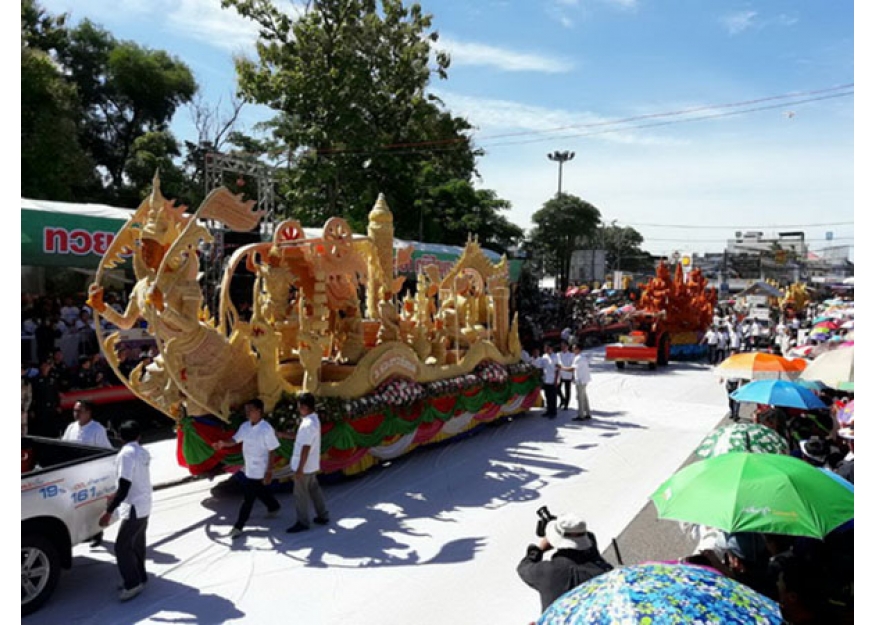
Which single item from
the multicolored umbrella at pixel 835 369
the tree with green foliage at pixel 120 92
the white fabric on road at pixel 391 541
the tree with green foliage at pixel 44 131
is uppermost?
the tree with green foliage at pixel 120 92

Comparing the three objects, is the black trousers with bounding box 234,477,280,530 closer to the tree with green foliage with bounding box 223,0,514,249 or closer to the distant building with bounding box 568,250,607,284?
the tree with green foliage with bounding box 223,0,514,249

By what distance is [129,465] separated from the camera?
199 inches

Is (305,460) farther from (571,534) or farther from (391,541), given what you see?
(571,534)

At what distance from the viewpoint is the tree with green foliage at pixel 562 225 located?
45438mm

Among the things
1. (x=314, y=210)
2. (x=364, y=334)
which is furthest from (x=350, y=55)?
(x=364, y=334)

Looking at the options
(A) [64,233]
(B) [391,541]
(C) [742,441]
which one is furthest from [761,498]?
(A) [64,233]

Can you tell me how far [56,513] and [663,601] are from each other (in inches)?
184

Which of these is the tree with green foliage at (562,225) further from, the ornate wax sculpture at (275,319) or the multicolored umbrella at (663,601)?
the multicolored umbrella at (663,601)

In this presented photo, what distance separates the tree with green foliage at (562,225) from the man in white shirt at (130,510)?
41.1 meters

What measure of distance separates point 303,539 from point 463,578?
1710 mm

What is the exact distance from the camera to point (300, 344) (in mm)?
7711

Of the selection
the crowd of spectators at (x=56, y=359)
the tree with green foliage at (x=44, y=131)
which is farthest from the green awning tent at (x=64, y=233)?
the tree with green foliage at (x=44, y=131)

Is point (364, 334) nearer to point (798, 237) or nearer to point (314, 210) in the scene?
point (314, 210)

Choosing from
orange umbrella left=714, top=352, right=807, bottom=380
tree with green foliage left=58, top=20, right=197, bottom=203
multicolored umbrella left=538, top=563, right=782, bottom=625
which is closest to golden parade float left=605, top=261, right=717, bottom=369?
orange umbrella left=714, top=352, right=807, bottom=380
